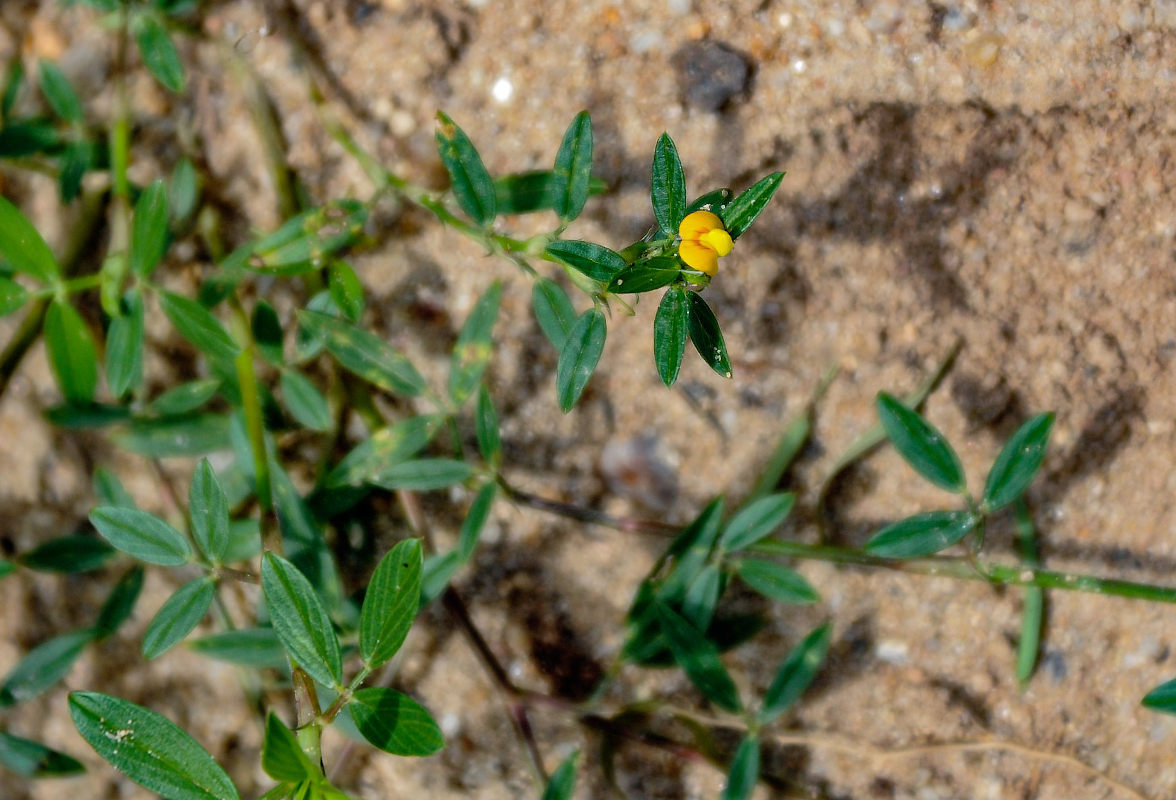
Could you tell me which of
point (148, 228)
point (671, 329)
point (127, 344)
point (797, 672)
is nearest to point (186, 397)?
point (127, 344)

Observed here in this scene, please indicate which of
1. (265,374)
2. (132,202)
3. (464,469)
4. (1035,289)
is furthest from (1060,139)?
(132,202)

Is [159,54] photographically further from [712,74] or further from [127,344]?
[712,74]

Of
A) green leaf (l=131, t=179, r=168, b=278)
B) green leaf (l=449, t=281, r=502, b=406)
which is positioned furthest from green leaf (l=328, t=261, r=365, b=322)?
green leaf (l=131, t=179, r=168, b=278)

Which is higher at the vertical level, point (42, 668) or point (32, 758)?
point (42, 668)

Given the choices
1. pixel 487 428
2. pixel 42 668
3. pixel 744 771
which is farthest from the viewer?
pixel 42 668

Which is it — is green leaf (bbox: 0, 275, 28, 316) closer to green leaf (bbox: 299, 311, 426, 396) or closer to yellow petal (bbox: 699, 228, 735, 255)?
green leaf (bbox: 299, 311, 426, 396)

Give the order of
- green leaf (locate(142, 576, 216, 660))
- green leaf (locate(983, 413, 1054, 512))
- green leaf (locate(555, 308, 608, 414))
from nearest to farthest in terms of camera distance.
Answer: green leaf (locate(555, 308, 608, 414)) < green leaf (locate(142, 576, 216, 660)) < green leaf (locate(983, 413, 1054, 512))

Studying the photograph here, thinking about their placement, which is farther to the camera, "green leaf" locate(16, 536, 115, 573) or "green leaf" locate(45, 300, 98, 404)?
"green leaf" locate(16, 536, 115, 573)

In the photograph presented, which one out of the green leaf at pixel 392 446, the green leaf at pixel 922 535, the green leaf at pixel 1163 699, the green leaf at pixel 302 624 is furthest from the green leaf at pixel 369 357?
the green leaf at pixel 1163 699
